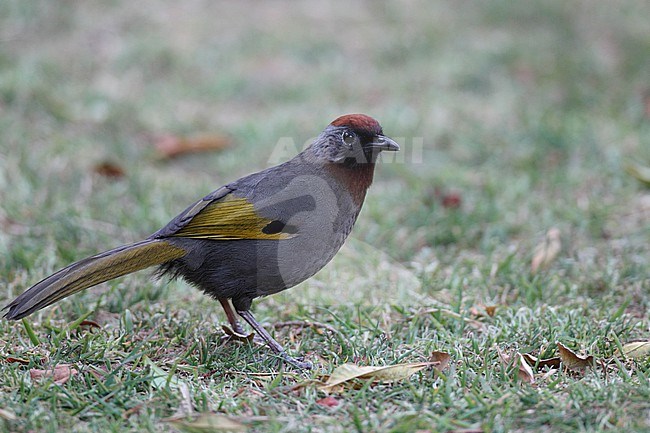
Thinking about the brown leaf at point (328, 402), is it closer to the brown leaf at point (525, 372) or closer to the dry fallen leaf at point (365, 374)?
the dry fallen leaf at point (365, 374)

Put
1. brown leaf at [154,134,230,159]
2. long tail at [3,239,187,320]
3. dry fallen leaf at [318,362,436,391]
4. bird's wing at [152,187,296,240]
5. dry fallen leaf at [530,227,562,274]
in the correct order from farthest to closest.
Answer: brown leaf at [154,134,230,159]
dry fallen leaf at [530,227,562,274]
bird's wing at [152,187,296,240]
long tail at [3,239,187,320]
dry fallen leaf at [318,362,436,391]

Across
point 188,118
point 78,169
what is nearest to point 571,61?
point 188,118

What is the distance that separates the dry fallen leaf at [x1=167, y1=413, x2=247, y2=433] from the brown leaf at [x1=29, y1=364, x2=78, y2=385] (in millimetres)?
577

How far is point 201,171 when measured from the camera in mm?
6340

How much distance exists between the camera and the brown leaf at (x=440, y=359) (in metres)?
3.20

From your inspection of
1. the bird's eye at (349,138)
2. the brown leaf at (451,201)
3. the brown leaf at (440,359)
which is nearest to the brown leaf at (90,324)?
the bird's eye at (349,138)

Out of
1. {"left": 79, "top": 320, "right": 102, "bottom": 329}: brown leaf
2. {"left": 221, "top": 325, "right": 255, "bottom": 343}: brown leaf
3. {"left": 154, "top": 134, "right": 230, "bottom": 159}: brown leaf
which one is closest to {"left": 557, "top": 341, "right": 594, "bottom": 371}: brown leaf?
{"left": 221, "top": 325, "right": 255, "bottom": 343}: brown leaf

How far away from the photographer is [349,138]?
3799mm

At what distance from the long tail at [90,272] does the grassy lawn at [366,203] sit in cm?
24

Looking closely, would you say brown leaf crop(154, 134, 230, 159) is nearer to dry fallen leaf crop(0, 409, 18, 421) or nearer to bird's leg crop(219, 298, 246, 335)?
bird's leg crop(219, 298, 246, 335)

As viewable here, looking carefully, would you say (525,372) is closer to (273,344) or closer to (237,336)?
(273,344)

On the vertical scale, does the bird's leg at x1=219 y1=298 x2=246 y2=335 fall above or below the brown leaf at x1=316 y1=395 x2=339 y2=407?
above

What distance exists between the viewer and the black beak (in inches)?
148

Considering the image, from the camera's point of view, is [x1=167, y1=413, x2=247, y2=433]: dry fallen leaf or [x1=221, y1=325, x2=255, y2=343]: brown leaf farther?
[x1=221, y1=325, x2=255, y2=343]: brown leaf
